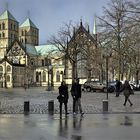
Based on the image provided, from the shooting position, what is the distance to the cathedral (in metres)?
145

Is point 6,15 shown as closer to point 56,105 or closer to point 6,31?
point 6,31

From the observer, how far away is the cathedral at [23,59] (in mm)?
145000

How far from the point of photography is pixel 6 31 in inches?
6511

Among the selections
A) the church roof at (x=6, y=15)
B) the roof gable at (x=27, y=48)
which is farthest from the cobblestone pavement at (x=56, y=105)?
the church roof at (x=6, y=15)

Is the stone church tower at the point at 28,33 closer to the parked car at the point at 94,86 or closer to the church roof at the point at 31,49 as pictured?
the church roof at the point at 31,49

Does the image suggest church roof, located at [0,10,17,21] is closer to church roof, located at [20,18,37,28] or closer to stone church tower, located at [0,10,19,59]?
stone church tower, located at [0,10,19,59]

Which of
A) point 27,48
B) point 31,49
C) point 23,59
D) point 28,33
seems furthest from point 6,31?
point 23,59

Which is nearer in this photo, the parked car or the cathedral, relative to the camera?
the parked car

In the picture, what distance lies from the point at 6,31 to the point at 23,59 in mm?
16027

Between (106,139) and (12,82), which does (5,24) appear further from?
(106,139)

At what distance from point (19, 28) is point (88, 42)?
354 feet

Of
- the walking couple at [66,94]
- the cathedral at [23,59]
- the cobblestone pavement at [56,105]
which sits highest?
the cathedral at [23,59]

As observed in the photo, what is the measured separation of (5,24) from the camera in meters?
166

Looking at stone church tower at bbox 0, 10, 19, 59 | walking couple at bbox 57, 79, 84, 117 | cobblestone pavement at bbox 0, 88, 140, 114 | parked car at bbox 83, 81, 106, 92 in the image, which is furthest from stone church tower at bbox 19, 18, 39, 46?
walking couple at bbox 57, 79, 84, 117
